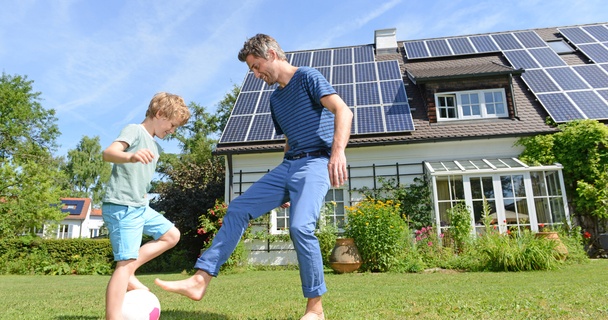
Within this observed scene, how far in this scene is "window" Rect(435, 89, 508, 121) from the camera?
40.2 feet

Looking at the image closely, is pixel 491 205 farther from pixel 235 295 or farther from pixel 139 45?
pixel 139 45

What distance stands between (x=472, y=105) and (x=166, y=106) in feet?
37.4

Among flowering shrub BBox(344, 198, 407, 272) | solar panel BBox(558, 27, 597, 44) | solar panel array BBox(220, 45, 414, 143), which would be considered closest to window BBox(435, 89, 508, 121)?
solar panel array BBox(220, 45, 414, 143)

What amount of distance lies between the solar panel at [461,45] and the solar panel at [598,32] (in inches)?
185

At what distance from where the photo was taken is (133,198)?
8.77ft

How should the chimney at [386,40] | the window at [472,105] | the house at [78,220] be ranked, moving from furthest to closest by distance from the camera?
the house at [78,220], the chimney at [386,40], the window at [472,105]

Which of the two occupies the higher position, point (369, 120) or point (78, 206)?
A: point (78, 206)

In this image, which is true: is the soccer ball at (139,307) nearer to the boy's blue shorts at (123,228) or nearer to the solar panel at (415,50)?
the boy's blue shorts at (123,228)

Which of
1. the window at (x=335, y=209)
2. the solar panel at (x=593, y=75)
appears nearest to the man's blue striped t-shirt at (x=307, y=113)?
the window at (x=335, y=209)

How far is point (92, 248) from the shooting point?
1368cm

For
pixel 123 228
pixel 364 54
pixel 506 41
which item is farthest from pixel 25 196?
pixel 506 41

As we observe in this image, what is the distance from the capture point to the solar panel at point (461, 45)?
49.3ft

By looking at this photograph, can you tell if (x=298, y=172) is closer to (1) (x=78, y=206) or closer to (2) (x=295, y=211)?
(2) (x=295, y=211)

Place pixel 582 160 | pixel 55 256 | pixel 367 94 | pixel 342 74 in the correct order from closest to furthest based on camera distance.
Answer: pixel 582 160 < pixel 367 94 < pixel 55 256 < pixel 342 74
